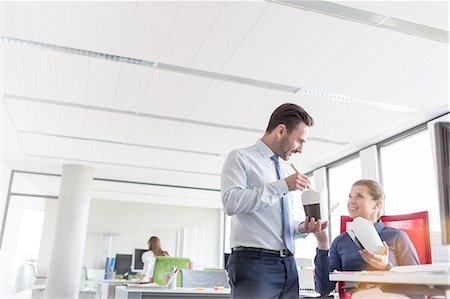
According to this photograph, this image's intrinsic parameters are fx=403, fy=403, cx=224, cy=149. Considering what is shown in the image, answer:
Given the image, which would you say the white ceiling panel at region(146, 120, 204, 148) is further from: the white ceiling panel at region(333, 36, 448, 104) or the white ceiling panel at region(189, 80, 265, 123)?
the white ceiling panel at region(333, 36, 448, 104)

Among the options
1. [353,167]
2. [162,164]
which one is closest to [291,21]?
[353,167]

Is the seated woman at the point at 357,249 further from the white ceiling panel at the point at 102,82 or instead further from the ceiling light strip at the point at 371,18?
the white ceiling panel at the point at 102,82

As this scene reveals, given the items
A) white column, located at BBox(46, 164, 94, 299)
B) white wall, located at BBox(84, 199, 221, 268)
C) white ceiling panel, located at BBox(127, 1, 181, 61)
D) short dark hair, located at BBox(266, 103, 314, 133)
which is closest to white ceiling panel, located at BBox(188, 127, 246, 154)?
white ceiling panel, located at BBox(127, 1, 181, 61)

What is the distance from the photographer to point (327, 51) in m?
3.41

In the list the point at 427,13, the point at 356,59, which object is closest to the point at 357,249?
the point at 427,13

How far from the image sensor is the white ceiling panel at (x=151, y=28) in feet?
9.59

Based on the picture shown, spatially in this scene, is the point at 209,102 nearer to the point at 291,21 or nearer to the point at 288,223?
the point at 291,21

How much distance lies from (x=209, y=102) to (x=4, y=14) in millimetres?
2178

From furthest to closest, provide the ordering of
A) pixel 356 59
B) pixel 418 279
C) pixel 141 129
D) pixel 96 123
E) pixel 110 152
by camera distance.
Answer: pixel 110 152, pixel 141 129, pixel 96 123, pixel 356 59, pixel 418 279

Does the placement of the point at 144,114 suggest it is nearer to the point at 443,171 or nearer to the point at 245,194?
the point at 245,194

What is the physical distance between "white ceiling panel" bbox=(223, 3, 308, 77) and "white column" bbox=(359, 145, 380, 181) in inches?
111

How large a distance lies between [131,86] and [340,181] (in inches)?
164

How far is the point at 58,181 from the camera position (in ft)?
29.1

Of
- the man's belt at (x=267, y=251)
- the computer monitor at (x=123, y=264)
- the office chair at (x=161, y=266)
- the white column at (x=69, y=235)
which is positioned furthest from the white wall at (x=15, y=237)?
the man's belt at (x=267, y=251)
